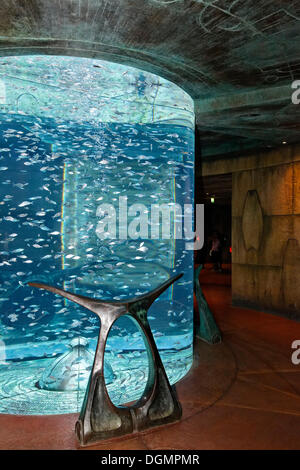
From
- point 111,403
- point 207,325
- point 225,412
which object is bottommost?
point 225,412

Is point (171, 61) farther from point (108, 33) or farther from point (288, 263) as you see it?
point (288, 263)

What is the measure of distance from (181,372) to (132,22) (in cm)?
438

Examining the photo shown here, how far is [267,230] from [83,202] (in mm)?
5029

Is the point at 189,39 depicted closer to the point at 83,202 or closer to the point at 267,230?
the point at 83,202

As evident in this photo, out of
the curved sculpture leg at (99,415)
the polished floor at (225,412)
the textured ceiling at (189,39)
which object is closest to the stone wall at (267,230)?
the polished floor at (225,412)

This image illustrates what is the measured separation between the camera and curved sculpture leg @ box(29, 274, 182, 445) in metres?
3.01

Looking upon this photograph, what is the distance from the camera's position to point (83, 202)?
227 inches

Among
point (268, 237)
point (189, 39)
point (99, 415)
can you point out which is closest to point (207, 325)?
point (268, 237)

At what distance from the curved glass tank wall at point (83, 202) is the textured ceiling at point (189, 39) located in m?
0.43

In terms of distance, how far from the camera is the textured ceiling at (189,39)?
324 cm

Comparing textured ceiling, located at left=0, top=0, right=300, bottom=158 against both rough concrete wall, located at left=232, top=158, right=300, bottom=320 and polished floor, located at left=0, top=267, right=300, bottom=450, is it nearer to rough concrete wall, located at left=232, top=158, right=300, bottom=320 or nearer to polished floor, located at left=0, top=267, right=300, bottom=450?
rough concrete wall, located at left=232, top=158, right=300, bottom=320

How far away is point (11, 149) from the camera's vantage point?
5.60m

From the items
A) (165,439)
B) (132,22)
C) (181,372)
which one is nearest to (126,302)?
(165,439)

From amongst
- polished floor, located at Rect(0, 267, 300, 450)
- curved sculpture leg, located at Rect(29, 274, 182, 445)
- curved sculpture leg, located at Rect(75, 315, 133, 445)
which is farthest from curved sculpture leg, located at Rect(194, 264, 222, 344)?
curved sculpture leg, located at Rect(75, 315, 133, 445)
